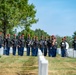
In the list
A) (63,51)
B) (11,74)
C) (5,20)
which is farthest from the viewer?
(5,20)

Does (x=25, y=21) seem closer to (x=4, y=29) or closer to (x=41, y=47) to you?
(x=4, y=29)

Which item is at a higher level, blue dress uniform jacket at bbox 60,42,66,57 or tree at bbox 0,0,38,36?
tree at bbox 0,0,38,36

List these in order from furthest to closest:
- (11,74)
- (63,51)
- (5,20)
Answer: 1. (5,20)
2. (63,51)
3. (11,74)

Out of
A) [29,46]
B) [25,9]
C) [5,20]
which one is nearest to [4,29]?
[5,20]

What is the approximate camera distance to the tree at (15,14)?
184 ft

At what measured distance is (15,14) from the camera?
56.7m

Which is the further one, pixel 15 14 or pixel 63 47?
pixel 15 14

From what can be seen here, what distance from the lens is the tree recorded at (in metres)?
55.9

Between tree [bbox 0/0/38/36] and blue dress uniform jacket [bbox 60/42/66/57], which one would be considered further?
tree [bbox 0/0/38/36]

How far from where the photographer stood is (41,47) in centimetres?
2828

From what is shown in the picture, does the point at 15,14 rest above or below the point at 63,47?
above

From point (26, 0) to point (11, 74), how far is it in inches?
1829

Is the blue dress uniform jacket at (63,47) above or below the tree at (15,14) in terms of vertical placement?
below

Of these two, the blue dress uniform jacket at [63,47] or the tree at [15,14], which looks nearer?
the blue dress uniform jacket at [63,47]
